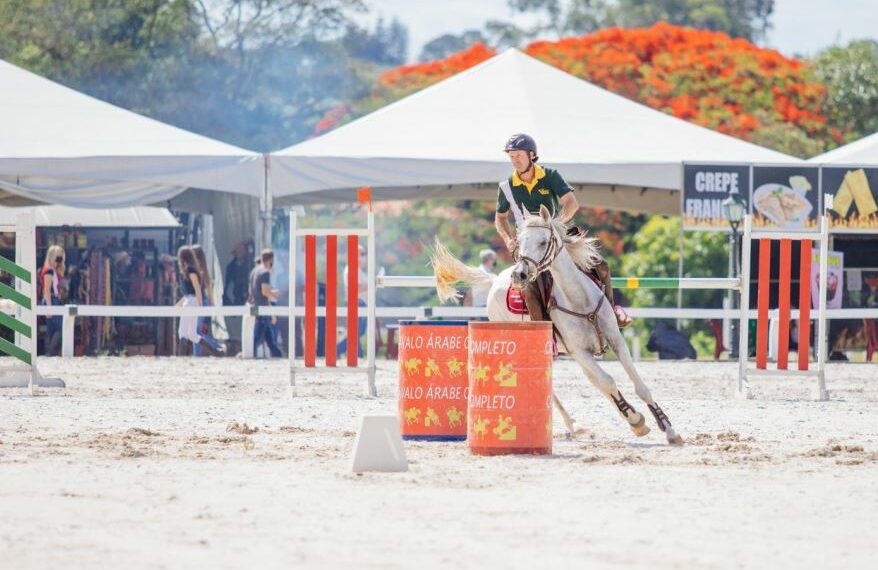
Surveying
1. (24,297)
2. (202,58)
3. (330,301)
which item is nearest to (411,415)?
(330,301)

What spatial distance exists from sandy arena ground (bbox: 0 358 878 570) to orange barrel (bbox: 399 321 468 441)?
1.26 ft

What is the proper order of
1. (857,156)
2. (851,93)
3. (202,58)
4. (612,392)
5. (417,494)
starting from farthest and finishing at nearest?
(202,58) → (851,93) → (857,156) → (612,392) → (417,494)

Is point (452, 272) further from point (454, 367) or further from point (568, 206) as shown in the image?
point (454, 367)

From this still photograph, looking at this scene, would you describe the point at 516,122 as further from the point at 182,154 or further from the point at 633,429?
the point at 633,429

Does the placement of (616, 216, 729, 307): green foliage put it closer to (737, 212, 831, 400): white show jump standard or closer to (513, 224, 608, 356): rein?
(737, 212, 831, 400): white show jump standard

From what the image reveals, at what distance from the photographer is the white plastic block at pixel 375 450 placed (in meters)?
9.24

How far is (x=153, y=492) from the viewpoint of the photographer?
832 centimetres

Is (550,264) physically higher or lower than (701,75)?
lower

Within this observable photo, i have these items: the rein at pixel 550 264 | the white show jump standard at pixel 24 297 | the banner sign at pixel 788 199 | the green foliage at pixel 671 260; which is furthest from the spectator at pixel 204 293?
the rein at pixel 550 264

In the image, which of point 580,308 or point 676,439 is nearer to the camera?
point 676,439

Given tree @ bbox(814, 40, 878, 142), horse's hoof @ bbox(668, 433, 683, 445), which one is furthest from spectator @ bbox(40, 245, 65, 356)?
tree @ bbox(814, 40, 878, 142)

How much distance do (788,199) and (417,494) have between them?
16.9 m

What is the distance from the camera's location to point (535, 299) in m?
11.5

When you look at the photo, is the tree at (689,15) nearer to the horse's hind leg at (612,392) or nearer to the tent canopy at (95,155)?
the tent canopy at (95,155)
